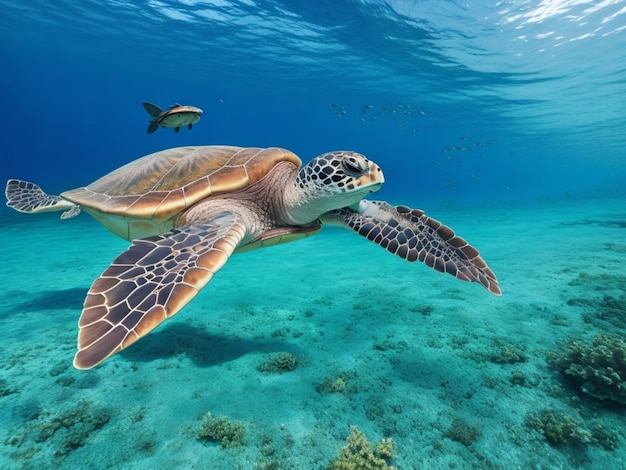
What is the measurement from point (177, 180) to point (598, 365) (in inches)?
207

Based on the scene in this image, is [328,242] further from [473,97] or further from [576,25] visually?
[473,97]

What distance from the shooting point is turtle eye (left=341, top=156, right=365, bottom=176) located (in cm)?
314

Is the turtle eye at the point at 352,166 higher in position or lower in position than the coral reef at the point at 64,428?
higher

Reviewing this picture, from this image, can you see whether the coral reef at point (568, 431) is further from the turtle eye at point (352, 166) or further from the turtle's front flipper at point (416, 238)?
the turtle eye at point (352, 166)

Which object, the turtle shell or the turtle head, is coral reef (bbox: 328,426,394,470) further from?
the turtle shell

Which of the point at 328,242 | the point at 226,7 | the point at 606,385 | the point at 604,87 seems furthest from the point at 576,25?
the point at 606,385

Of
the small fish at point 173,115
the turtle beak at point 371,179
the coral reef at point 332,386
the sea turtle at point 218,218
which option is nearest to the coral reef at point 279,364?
the coral reef at point 332,386

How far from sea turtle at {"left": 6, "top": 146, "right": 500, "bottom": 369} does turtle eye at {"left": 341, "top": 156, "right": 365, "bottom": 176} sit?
0.03ft

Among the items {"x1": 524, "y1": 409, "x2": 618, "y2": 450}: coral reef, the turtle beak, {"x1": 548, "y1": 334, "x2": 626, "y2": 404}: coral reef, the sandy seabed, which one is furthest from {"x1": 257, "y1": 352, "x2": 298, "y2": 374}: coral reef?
{"x1": 548, "y1": 334, "x2": 626, "y2": 404}: coral reef

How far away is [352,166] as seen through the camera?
3143 mm

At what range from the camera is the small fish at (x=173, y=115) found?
523 centimetres

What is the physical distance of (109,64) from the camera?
3544cm

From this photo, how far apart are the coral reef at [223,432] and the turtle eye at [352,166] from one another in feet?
8.59

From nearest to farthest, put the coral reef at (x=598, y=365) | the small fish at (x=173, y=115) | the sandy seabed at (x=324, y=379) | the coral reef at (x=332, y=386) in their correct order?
the sandy seabed at (x=324, y=379)
the coral reef at (x=598, y=365)
the coral reef at (x=332, y=386)
the small fish at (x=173, y=115)
